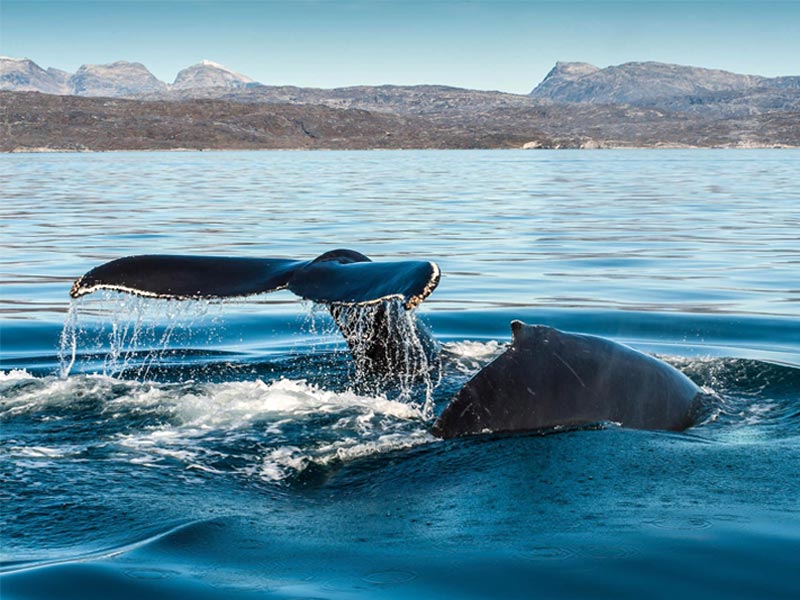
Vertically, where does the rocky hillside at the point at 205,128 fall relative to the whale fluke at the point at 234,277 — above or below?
above

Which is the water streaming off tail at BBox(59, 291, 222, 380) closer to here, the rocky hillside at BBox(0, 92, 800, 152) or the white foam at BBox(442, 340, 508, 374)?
the white foam at BBox(442, 340, 508, 374)

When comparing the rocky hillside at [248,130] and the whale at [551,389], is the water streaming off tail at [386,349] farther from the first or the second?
the rocky hillside at [248,130]

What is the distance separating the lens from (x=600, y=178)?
1880 inches

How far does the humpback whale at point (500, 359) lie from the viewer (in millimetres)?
4945

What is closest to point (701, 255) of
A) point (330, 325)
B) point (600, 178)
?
point (330, 325)

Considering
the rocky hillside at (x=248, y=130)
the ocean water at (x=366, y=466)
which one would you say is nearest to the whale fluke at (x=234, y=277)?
the ocean water at (x=366, y=466)

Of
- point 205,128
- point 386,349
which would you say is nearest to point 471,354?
point 386,349

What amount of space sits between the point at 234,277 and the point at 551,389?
1.72 meters

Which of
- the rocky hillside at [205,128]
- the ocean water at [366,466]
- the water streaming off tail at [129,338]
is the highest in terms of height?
the rocky hillside at [205,128]

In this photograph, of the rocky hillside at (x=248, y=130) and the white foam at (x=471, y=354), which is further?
the rocky hillside at (x=248, y=130)

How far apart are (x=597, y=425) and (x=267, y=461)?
160 cm

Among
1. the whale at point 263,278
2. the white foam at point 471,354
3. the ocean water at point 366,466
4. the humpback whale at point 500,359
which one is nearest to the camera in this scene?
the ocean water at point 366,466

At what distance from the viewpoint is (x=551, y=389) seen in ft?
16.6

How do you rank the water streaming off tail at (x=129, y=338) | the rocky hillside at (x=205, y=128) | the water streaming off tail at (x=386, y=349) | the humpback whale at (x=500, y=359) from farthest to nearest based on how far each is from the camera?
1. the rocky hillside at (x=205, y=128)
2. the water streaming off tail at (x=129, y=338)
3. the water streaming off tail at (x=386, y=349)
4. the humpback whale at (x=500, y=359)
